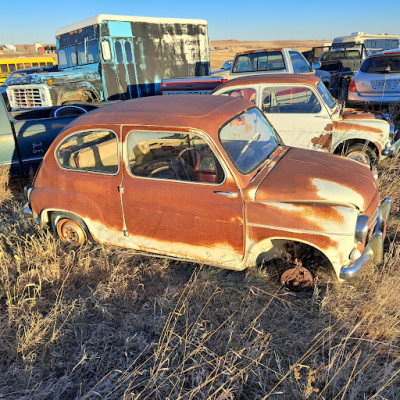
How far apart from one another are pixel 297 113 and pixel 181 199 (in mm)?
3258

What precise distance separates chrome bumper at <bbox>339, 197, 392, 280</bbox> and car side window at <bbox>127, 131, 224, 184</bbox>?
1381 millimetres

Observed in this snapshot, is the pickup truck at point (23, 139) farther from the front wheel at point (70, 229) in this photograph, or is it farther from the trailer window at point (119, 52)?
the trailer window at point (119, 52)

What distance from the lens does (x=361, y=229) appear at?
8.84 feet

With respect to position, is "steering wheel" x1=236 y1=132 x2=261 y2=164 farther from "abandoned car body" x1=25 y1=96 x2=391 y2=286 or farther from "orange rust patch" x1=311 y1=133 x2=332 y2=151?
"orange rust patch" x1=311 y1=133 x2=332 y2=151

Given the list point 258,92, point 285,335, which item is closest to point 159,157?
point 285,335

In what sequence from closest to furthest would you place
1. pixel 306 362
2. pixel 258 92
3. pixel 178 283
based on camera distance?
pixel 306 362, pixel 178 283, pixel 258 92

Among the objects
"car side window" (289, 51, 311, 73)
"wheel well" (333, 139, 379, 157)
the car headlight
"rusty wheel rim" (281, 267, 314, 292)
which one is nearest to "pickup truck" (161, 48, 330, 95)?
"car side window" (289, 51, 311, 73)

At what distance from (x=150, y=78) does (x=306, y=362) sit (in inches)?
387

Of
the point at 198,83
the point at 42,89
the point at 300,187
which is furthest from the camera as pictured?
the point at 42,89

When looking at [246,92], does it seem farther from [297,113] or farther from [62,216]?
[62,216]

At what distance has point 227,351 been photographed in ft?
8.32

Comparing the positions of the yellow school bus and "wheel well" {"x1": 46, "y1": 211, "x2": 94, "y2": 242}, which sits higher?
the yellow school bus

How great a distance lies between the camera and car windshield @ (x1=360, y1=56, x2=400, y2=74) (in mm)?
8172

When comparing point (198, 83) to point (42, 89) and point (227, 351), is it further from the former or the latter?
point (227, 351)
